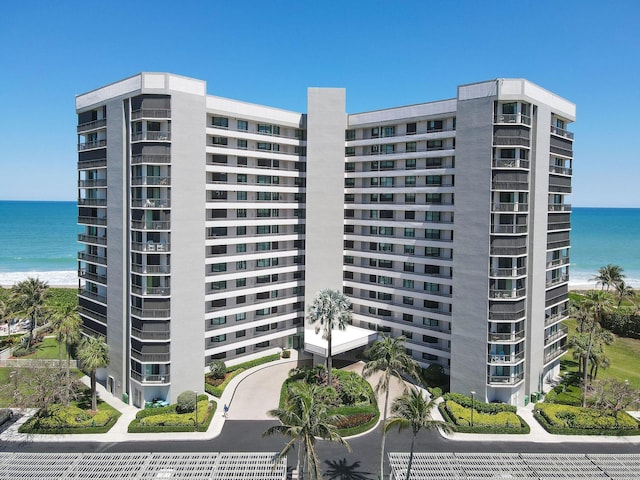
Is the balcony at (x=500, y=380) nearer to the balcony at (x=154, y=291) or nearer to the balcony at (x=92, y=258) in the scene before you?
the balcony at (x=154, y=291)

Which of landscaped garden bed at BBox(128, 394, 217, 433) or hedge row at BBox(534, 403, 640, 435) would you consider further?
hedge row at BBox(534, 403, 640, 435)

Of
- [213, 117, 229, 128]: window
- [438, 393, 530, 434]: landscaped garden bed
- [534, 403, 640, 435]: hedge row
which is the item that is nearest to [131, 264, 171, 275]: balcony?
[213, 117, 229, 128]: window

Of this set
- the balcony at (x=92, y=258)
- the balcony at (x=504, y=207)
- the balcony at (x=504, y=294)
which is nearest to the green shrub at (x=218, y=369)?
the balcony at (x=92, y=258)

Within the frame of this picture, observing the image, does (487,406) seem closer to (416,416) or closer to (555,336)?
(555,336)

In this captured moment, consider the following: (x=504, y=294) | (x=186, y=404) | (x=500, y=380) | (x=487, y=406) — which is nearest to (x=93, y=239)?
(x=186, y=404)

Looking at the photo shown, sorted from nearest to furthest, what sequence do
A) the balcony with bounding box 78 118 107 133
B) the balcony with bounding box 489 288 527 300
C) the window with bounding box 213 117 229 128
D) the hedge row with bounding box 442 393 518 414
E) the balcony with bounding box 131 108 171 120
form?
the hedge row with bounding box 442 393 518 414 → the balcony with bounding box 131 108 171 120 → the balcony with bounding box 489 288 527 300 → the balcony with bounding box 78 118 107 133 → the window with bounding box 213 117 229 128

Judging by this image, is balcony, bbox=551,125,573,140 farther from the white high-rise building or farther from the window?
the window
